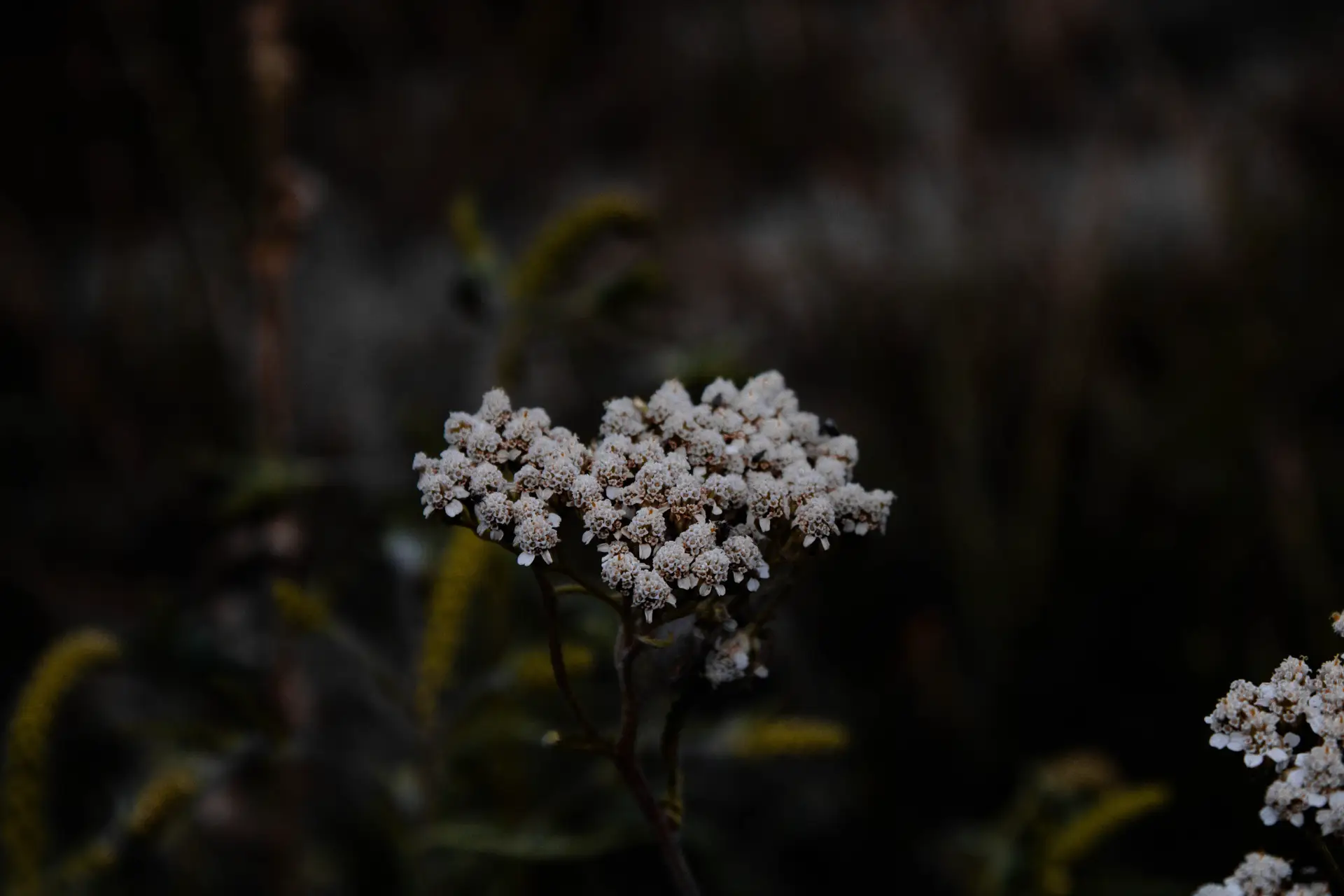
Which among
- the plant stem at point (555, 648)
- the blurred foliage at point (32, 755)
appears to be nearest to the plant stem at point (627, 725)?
the plant stem at point (555, 648)

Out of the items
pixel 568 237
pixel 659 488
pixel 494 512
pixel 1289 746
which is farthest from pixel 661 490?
pixel 568 237

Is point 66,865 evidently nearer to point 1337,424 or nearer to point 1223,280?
point 1223,280

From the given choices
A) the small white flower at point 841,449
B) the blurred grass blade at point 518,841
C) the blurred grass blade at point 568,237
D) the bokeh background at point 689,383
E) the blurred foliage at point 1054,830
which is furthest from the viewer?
the bokeh background at point 689,383

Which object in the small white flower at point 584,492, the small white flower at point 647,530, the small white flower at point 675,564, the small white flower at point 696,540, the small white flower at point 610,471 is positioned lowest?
the small white flower at point 675,564

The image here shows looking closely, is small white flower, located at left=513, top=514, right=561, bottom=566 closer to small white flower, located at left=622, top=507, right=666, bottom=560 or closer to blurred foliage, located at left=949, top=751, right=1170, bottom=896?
small white flower, located at left=622, top=507, right=666, bottom=560

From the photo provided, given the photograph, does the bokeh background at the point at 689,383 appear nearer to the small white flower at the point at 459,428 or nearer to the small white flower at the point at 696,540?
the small white flower at the point at 696,540

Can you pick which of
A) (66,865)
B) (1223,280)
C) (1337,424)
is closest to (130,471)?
(66,865)

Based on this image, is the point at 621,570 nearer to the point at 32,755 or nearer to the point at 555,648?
the point at 555,648
